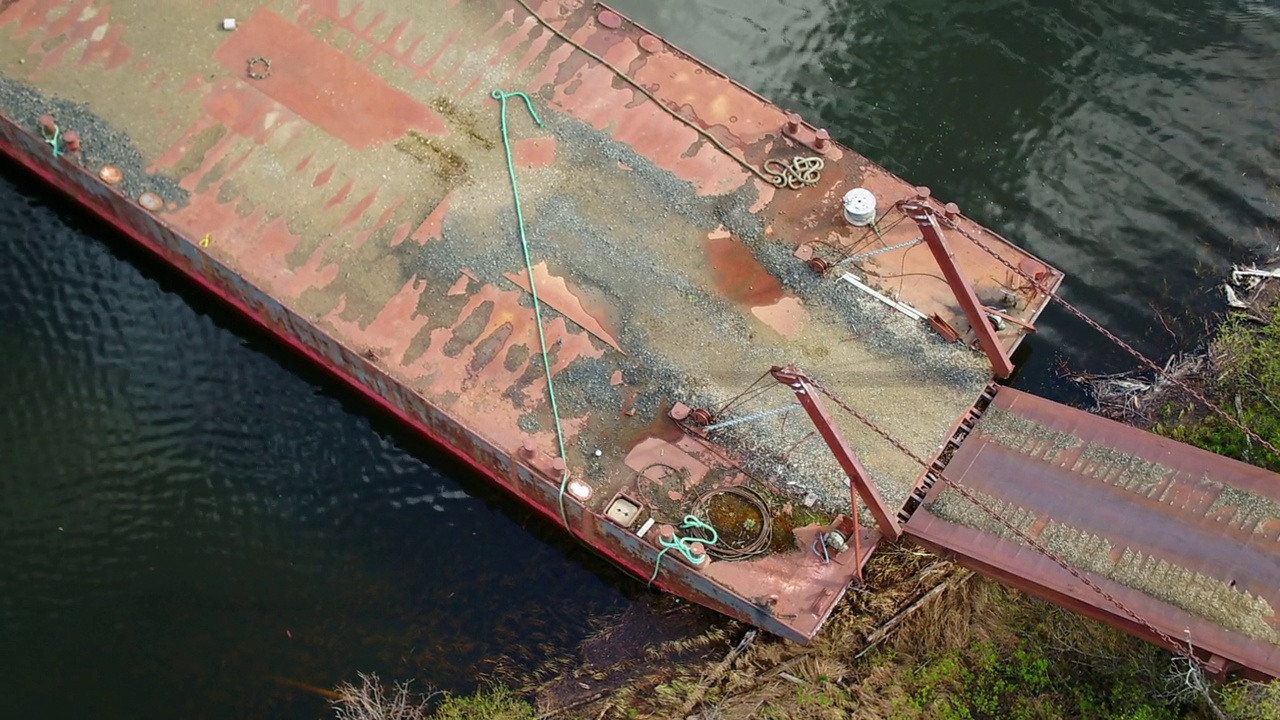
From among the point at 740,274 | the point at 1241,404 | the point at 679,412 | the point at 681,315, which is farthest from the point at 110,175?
the point at 1241,404

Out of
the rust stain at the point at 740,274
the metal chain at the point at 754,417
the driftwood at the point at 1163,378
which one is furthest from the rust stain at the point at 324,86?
the driftwood at the point at 1163,378

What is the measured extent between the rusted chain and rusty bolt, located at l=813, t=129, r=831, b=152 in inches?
39.7

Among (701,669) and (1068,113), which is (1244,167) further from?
(701,669)

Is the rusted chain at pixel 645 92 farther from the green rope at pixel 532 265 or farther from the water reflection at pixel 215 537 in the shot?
the water reflection at pixel 215 537

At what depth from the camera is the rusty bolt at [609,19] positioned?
22141 millimetres

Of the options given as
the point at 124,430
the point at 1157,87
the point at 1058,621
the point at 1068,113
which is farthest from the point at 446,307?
the point at 1157,87

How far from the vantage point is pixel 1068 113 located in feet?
76.9

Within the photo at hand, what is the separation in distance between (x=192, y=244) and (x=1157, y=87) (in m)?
17.7

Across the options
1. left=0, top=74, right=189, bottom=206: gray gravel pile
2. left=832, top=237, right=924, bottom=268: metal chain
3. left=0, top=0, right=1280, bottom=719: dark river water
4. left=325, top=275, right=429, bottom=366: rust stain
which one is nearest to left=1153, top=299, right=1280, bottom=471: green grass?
left=0, top=0, right=1280, bottom=719: dark river water

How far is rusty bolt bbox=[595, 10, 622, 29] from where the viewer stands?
72.6ft

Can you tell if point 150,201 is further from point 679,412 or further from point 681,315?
point 679,412

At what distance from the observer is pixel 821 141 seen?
20891 millimetres

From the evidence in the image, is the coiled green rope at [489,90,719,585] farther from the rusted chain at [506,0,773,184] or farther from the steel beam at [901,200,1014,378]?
the steel beam at [901,200,1014,378]

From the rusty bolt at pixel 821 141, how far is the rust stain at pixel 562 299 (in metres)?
4.83
